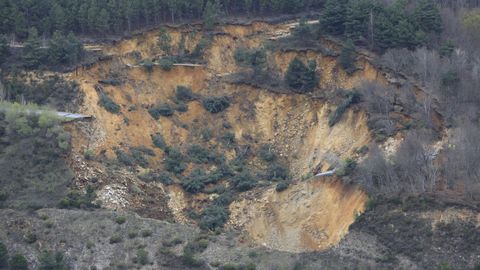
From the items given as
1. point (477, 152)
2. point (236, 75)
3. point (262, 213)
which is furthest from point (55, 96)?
point (477, 152)

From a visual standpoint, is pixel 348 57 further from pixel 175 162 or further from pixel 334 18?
pixel 175 162

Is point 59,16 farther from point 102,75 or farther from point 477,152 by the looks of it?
point 477,152

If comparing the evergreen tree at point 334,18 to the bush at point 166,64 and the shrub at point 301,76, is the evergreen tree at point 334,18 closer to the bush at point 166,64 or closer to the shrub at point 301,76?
the shrub at point 301,76

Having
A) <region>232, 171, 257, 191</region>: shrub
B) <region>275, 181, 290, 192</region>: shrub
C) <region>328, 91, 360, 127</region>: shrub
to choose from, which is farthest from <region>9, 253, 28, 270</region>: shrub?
<region>328, 91, 360, 127</region>: shrub

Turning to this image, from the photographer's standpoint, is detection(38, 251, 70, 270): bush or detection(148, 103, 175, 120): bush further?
detection(148, 103, 175, 120): bush

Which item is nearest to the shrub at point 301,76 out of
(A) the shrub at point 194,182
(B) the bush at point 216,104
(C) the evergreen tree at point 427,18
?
(B) the bush at point 216,104

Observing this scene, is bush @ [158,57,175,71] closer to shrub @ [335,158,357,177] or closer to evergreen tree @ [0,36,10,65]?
evergreen tree @ [0,36,10,65]

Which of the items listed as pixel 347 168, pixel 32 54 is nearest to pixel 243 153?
pixel 347 168
